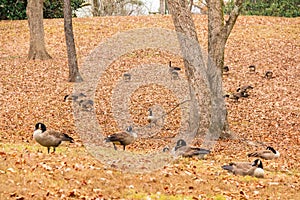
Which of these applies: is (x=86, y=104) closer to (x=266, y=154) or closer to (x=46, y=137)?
(x=46, y=137)

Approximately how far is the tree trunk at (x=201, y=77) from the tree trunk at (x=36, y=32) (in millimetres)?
15703

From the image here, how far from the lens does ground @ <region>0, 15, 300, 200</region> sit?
10562 millimetres

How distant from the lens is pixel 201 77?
17.2m

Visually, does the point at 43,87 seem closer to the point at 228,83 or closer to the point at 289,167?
the point at 228,83

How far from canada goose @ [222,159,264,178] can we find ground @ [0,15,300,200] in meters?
0.19

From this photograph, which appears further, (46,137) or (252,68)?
(252,68)

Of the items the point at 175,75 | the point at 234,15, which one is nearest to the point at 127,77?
the point at 175,75

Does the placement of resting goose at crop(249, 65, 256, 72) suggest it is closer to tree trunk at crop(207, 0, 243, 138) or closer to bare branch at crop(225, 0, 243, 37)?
tree trunk at crop(207, 0, 243, 138)

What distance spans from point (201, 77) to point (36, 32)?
16305 millimetres

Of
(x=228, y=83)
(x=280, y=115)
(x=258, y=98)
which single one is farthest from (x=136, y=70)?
(x=280, y=115)

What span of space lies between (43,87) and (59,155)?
12.5 meters

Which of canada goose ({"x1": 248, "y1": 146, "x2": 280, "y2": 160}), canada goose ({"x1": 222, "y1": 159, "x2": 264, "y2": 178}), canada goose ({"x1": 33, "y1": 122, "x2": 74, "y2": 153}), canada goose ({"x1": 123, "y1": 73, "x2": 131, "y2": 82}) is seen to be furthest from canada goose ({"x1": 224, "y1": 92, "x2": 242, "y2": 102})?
canada goose ({"x1": 33, "y1": 122, "x2": 74, "y2": 153})

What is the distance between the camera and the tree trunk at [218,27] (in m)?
17.1

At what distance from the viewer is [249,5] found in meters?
53.7
